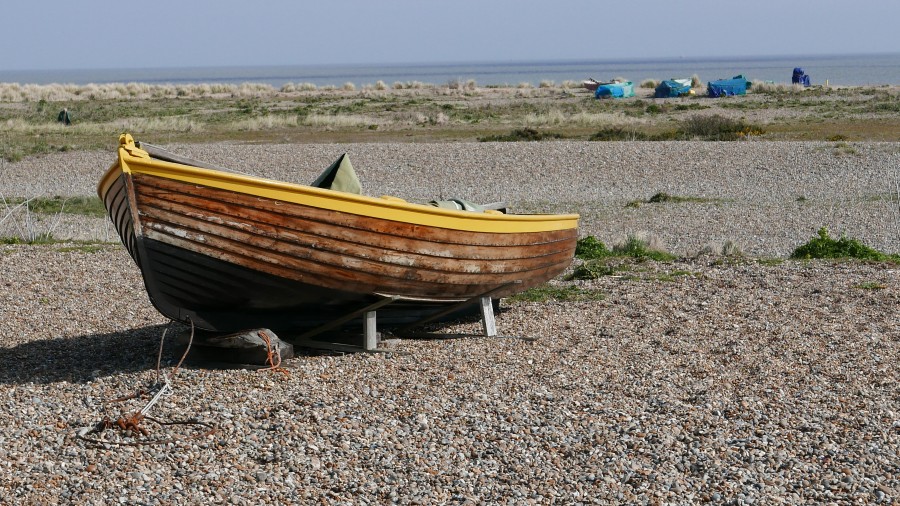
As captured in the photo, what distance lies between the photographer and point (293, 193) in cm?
744

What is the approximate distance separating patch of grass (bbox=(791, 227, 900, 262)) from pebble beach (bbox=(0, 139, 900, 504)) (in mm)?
459

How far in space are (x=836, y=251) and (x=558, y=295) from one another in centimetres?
404

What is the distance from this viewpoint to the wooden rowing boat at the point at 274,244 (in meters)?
7.36

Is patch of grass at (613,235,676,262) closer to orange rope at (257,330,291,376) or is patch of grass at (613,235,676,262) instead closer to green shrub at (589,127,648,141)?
orange rope at (257,330,291,376)

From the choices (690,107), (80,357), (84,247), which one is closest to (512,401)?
(80,357)

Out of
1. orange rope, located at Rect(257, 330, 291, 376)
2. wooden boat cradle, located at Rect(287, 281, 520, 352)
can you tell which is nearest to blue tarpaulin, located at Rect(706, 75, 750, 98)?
wooden boat cradle, located at Rect(287, 281, 520, 352)

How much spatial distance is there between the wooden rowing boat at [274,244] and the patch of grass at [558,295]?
2021mm

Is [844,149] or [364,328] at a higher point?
[364,328]

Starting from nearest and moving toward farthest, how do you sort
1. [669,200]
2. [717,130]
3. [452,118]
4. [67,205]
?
[67,205] → [669,200] → [717,130] → [452,118]

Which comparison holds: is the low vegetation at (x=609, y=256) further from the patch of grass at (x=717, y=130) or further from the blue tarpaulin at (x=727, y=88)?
the blue tarpaulin at (x=727, y=88)

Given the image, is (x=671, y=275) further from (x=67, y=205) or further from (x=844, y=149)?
A: (x=844, y=149)

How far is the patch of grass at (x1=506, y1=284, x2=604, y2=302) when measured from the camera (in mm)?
10617

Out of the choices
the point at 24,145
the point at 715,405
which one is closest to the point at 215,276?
the point at 715,405

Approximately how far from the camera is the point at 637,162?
24.9 m
